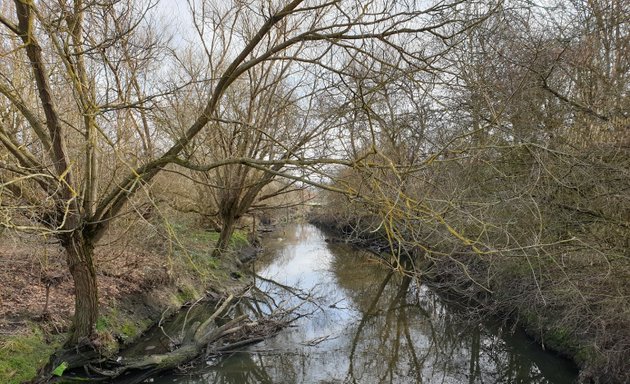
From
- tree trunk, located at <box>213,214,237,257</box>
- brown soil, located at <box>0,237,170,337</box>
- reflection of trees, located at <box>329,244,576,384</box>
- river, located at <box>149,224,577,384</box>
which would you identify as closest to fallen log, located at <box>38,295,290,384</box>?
river, located at <box>149,224,577,384</box>

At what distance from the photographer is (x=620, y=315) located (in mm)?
6227

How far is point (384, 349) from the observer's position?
9.21 m

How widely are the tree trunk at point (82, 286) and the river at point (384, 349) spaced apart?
1.38 m

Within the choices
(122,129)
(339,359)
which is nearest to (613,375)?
(339,359)

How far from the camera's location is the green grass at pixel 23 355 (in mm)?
5957

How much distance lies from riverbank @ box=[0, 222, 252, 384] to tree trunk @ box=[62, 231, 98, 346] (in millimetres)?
299

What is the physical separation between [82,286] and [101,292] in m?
2.74

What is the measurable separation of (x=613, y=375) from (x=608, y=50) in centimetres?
485

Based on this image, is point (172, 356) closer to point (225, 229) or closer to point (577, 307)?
point (577, 307)

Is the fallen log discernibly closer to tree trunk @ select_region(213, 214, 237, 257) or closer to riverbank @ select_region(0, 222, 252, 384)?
riverbank @ select_region(0, 222, 252, 384)

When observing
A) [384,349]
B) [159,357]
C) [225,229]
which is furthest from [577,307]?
[225,229]

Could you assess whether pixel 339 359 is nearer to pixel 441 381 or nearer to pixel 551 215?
pixel 441 381

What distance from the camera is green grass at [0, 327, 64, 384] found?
5.96m

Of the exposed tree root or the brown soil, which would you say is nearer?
the exposed tree root
